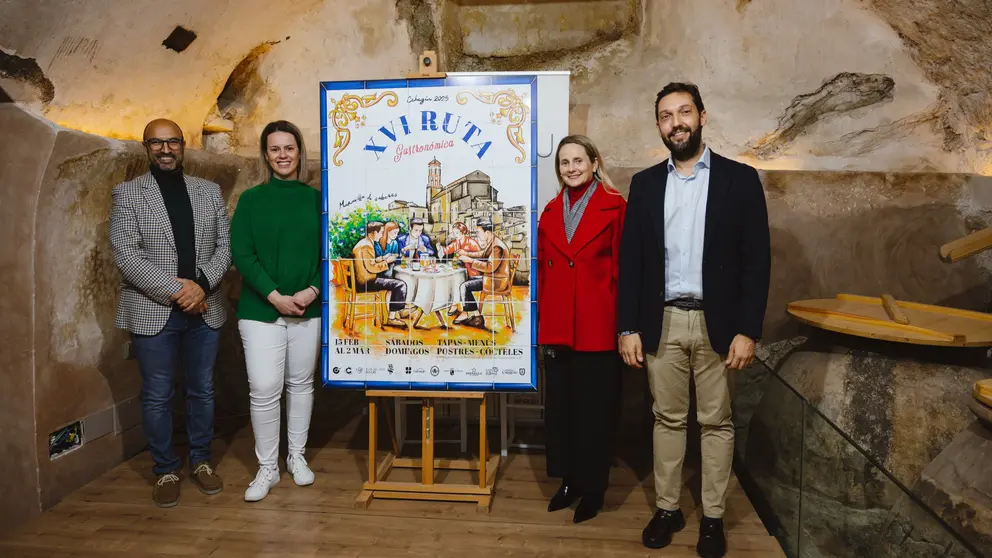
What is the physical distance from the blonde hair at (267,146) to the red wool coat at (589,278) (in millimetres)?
1099

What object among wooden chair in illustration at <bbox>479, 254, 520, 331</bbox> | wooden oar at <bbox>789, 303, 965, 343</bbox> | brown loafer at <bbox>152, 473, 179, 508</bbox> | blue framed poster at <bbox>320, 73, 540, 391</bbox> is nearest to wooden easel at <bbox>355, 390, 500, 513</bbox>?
blue framed poster at <bbox>320, 73, 540, 391</bbox>

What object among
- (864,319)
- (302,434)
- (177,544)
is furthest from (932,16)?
(177,544)

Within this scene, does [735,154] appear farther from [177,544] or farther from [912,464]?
[177,544]

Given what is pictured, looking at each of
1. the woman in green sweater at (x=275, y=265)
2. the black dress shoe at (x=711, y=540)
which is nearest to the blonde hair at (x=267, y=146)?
the woman in green sweater at (x=275, y=265)

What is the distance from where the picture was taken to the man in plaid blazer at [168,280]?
270 centimetres

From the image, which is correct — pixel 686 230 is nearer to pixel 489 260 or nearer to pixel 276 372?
pixel 489 260

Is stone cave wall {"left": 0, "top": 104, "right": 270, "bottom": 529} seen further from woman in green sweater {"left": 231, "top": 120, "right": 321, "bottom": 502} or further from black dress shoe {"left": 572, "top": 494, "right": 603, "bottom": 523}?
black dress shoe {"left": 572, "top": 494, "right": 603, "bottom": 523}

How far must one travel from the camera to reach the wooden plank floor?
Answer: 8.00ft

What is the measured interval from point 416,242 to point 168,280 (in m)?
1.04

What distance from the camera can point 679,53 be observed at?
13.4 feet

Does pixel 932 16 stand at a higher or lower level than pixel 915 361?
higher

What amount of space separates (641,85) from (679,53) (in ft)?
0.95

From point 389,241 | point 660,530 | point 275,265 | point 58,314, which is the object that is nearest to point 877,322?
point 660,530

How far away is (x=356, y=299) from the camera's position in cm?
267
